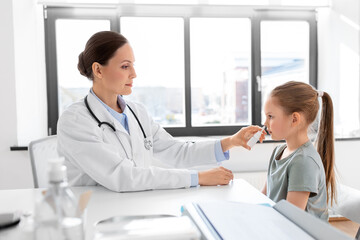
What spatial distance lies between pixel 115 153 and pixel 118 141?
158 millimetres

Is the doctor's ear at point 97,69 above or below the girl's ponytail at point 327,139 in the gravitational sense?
above

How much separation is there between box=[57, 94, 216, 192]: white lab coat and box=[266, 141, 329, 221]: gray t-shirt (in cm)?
28

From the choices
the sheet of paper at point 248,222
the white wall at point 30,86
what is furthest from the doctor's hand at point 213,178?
the white wall at point 30,86

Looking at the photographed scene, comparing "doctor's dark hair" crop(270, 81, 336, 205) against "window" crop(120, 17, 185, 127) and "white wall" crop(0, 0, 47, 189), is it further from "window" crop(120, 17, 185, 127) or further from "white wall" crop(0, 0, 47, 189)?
"white wall" crop(0, 0, 47, 189)

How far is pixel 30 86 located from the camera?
2654mm

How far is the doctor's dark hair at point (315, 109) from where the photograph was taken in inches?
56.1

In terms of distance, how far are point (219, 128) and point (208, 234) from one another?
2.38 metres

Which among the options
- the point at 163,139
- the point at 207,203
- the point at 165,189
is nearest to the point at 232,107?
the point at 163,139

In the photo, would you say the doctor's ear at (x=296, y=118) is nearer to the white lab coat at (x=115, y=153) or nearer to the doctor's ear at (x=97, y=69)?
the white lab coat at (x=115, y=153)

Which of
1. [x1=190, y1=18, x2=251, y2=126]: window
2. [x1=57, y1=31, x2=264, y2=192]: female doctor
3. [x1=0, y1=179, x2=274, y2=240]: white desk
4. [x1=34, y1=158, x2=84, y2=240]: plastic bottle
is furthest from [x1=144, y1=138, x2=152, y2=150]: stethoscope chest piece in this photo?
[x1=190, y1=18, x2=251, y2=126]: window

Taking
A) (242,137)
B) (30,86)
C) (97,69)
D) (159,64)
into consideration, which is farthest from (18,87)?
(242,137)

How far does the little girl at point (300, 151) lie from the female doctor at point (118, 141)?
0.42ft

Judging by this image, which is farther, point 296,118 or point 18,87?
point 18,87

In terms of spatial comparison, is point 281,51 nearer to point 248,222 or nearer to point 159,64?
point 159,64
